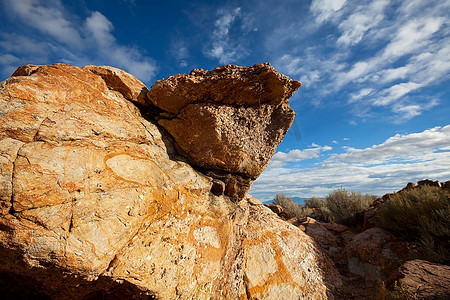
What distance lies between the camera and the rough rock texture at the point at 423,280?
A: 10.0 feet

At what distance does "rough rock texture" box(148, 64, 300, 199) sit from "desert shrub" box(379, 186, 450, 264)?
13.8 feet

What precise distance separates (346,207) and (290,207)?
309 centimetres

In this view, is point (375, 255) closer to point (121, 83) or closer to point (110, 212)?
point (110, 212)

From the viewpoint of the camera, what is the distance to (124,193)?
2.68 m

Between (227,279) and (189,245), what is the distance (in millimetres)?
1012

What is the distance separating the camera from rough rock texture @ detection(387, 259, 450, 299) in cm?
306

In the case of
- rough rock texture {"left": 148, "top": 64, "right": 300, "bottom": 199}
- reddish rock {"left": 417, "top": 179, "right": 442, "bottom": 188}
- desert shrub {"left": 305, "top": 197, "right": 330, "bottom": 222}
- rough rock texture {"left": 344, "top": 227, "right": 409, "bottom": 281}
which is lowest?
rough rock texture {"left": 344, "top": 227, "right": 409, "bottom": 281}

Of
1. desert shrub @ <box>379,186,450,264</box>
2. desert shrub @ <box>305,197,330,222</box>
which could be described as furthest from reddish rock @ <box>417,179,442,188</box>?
desert shrub @ <box>305,197,330,222</box>

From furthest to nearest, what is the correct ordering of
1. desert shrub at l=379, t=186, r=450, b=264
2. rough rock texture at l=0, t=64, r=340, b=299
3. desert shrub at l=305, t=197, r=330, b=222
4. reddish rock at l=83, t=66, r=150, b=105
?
desert shrub at l=305, t=197, r=330, b=222 < desert shrub at l=379, t=186, r=450, b=264 < reddish rock at l=83, t=66, r=150, b=105 < rough rock texture at l=0, t=64, r=340, b=299

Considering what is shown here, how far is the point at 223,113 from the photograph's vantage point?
4.13 meters

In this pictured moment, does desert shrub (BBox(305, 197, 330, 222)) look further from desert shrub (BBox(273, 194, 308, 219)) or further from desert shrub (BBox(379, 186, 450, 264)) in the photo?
desert shrub (BBox(379, 186, 450, 264))

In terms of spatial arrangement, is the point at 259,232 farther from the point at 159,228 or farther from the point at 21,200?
the point at 21,200

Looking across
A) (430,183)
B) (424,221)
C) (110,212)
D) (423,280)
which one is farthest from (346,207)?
(110,212)

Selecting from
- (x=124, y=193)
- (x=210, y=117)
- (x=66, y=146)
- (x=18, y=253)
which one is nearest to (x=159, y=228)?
(x=124, y=193)
